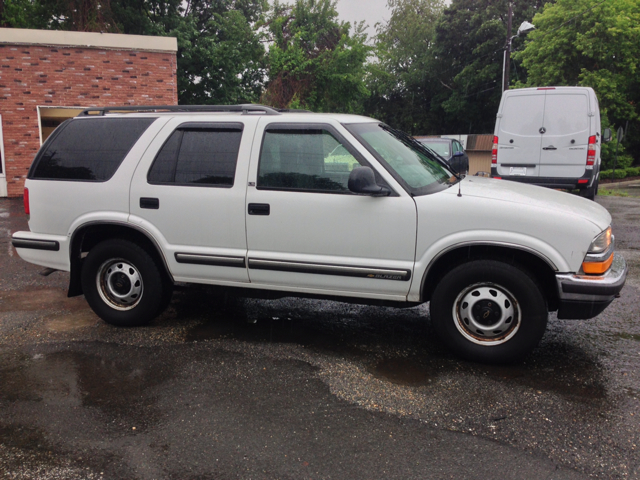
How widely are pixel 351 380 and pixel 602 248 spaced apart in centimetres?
194

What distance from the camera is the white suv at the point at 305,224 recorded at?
384 centimetres

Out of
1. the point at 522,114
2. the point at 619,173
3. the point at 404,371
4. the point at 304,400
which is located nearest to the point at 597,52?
the point at 619,173

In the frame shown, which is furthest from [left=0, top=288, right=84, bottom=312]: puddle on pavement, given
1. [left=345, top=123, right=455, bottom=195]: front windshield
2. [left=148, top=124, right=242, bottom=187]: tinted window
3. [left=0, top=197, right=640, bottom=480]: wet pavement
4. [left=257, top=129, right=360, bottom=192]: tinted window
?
[left=345, top=123, right=455, bottom=195]: front windshield

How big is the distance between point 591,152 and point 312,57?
29.4 meters

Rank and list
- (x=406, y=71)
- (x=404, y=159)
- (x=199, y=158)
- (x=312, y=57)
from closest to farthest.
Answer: (x=404, y=159), (x=199, y=158), (x=312, y=57), (x=406, y=71)

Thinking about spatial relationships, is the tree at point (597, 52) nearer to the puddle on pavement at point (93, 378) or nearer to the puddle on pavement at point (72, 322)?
the puddle on pavement at point (72, 322)

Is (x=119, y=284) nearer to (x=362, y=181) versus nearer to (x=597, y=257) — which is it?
(x=362, y=181)

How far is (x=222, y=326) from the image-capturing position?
4.95 m

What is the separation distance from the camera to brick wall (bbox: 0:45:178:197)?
1625cm

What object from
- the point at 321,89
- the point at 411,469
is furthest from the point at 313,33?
the point at 411,469

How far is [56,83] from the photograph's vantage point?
54.3ft

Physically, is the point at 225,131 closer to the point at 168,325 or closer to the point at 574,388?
the point at 168,325

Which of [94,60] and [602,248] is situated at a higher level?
[94,60]

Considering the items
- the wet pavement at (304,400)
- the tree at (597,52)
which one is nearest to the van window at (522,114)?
the wet pavement at (304,400)
